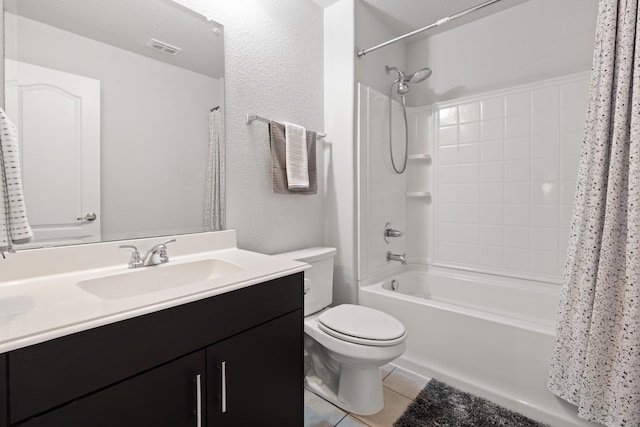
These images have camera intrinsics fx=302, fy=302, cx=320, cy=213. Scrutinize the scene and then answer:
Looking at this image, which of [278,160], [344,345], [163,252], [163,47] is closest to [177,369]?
[163,252]

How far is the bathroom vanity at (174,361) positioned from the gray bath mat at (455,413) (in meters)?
0.67

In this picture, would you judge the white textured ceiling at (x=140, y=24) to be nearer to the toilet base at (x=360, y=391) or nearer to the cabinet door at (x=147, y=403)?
the cabinet door at (x=147, y=403)

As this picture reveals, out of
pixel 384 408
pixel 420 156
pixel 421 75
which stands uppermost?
pixel 421 75

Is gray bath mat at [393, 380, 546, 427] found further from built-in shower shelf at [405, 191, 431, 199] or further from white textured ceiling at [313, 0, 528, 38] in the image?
white textured ceiling at [313, 0, 528, 38]

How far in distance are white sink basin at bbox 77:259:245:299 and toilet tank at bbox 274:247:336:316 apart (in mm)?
505

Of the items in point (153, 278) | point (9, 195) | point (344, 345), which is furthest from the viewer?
point (344, 345)

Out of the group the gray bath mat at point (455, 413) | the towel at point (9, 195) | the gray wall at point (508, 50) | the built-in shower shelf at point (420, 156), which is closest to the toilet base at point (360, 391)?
the gray bath mat at point (455, 413)

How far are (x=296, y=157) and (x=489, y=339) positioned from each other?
1.43 metres

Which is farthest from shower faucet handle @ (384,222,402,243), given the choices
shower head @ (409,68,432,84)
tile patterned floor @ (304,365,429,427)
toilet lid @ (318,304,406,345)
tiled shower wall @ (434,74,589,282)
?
shower head @ (409,68,432,84)

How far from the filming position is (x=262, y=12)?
1.69m

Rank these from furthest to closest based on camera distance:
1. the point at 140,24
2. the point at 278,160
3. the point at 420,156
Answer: the point at 420,156, the point at 278,160, the point at 140,24

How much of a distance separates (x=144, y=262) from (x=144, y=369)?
50 cm

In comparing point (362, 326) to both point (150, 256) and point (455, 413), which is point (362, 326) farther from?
point (150, 256)

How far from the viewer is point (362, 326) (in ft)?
4.75
